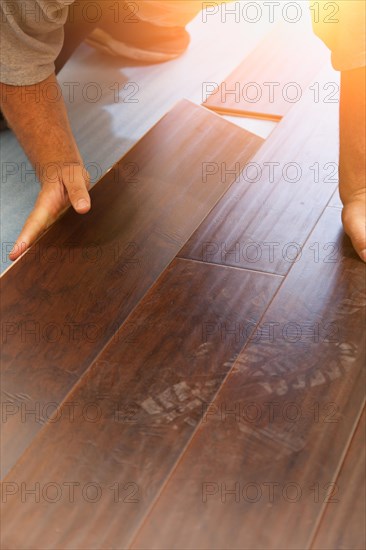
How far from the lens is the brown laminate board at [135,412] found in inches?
47.0

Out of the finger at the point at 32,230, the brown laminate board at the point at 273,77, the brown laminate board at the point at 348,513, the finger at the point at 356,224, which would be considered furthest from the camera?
the brown laminate board at the point at 273,77

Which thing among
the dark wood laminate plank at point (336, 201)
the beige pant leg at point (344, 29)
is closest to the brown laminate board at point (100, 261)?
the dark wood laminate plank at point (336, 201)

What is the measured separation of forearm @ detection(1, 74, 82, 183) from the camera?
1.92m

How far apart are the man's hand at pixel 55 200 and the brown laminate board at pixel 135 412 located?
1.10 feet

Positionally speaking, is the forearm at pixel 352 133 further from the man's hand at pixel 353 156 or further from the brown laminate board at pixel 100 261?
the brown laminate board at pixel 100 261

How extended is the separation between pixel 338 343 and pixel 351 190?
1.38 ft

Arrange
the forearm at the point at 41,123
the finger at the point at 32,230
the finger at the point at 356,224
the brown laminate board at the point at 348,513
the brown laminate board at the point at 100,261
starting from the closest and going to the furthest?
the brown laminate board at the point at 348,513 → the brown laminate board at the point at 100,261 → the finger at the point at 356,224 → the finger at the point at 32,230 → the forearm at the point at 41,123

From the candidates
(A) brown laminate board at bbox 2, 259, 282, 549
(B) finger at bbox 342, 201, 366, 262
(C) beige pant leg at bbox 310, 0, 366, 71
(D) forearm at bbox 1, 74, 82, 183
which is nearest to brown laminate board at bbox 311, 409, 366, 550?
(A) brown laminate board at bbox 2, 259, 282, 549

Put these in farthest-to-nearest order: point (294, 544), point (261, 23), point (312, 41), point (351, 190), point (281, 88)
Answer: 1. point (261, 23)
2. point (312, 41)
3. point (281, 88)
4. point (351, 190)
5. point (294, 544)

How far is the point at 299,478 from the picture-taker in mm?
1207

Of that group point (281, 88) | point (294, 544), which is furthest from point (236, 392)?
point (281, 88)

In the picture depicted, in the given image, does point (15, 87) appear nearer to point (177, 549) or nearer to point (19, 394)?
point (19, 394)

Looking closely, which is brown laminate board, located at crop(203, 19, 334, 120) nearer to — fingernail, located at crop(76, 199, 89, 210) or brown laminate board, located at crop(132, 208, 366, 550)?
fingernail, located at crop(76, 199, 89, 210)

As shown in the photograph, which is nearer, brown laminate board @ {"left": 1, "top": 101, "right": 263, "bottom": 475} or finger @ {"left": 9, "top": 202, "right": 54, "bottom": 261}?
brown laminate board @ {"left": 1, "top": 101, "right": 263, "bottom": 475}
